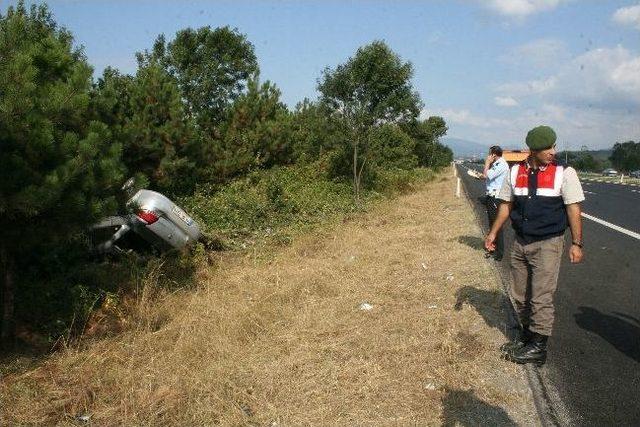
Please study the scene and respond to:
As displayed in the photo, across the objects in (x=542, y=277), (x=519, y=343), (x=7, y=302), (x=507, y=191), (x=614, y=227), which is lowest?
(x=614, y=227)

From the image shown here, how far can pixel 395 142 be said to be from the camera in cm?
1750

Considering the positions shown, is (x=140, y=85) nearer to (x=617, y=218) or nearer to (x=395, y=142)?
(x=395, y=142)

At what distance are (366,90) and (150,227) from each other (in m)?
10.3

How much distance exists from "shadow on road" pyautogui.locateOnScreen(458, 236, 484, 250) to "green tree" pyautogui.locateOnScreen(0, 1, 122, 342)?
20.3 feet

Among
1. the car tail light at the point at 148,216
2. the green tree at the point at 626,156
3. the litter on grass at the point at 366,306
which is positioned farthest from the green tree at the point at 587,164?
the litter on grass at the point at 366,306

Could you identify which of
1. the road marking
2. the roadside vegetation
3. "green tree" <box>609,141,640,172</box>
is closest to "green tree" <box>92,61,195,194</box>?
the roadside vegetation

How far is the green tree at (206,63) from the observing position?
79.8ft

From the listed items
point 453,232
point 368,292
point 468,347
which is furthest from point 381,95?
point 468,347

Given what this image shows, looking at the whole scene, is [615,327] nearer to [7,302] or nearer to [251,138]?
[7,302]

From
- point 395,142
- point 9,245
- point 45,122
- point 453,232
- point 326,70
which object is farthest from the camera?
point 395,142

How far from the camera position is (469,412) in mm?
3311

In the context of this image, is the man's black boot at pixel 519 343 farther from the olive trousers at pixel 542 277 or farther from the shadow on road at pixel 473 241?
the shadow on road at pixel 473 241

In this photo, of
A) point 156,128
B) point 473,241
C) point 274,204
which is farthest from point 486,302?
point 156,128

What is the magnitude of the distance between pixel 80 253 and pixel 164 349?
271 centimetres
